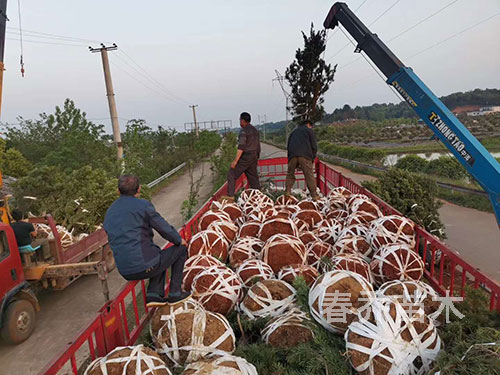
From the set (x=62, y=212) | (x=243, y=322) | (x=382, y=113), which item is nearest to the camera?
(x=243, y=322)

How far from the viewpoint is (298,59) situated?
25.6 m

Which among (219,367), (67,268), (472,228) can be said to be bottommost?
(472,228)

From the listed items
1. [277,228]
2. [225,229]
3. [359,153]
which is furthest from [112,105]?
[359,153]

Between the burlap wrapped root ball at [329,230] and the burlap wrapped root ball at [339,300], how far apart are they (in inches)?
78.8

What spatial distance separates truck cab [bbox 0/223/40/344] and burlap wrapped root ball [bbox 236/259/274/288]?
12.6ft

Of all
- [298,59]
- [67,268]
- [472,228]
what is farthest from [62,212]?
[298,59]

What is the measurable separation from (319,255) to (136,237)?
244 cm

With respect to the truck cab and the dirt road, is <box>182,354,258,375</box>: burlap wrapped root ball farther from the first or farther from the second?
the truck cab

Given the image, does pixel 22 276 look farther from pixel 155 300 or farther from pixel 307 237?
pixel 307 237

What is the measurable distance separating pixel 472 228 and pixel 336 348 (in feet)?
33.6

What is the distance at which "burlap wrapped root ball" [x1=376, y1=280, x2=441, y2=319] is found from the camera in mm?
2966

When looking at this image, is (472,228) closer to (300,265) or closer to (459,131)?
(459,131)

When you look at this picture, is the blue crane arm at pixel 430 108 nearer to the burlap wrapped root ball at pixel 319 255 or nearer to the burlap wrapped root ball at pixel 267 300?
the burlap wrapped root ball at pixel 319 255

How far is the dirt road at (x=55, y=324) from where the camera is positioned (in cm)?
511
